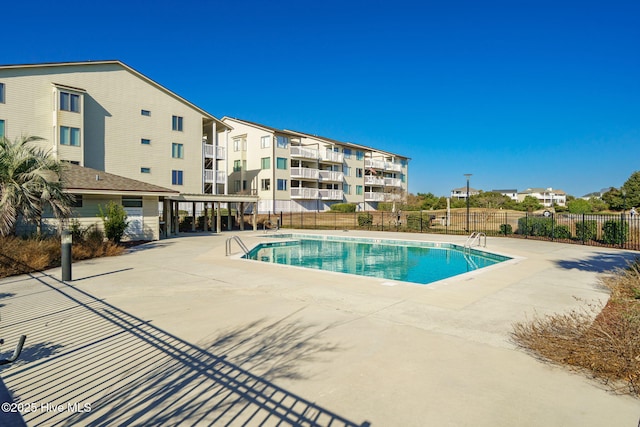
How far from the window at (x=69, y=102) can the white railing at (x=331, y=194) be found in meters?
28.8

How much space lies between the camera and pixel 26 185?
1406 cm

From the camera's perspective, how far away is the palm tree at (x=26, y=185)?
44.6 feet

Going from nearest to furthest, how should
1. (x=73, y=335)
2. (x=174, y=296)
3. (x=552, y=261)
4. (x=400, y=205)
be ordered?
(x=73, y=335) → (x=174, y=296) → (x=552, y=261) → (x=400, y=205)

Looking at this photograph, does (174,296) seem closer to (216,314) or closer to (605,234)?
(216,314)

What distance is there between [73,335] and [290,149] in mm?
40669

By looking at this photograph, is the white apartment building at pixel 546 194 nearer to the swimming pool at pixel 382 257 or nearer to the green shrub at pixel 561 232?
the green shrub at pixel 561 232

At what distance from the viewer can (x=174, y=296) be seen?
8.84 meters

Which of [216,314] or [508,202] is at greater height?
[508,202]

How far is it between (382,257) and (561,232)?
44.4ft

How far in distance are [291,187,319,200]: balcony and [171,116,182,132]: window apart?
1648 centimetres

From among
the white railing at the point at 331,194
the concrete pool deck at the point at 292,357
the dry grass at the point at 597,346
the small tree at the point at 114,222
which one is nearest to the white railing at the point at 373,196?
the white railing at the point at 331,194

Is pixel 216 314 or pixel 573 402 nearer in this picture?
pixel 573 402

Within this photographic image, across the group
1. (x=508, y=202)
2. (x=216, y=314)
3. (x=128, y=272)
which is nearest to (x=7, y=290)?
(x=128, y=272)

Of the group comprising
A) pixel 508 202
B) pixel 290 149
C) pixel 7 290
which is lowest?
pixel 7 290
